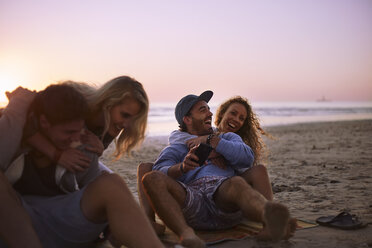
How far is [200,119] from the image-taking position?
4145mm

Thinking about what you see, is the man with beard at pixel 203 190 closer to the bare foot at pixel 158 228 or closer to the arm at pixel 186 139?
the arm at pixel 186 139

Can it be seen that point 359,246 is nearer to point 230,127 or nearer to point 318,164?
point 230,127

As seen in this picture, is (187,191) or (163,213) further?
(187,191)

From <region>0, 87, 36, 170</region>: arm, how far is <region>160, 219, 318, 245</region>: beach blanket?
1.65 meters

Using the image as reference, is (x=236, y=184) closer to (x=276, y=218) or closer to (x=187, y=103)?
(x=276, y=218)

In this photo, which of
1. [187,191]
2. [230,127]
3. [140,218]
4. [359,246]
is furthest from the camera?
[230,127]

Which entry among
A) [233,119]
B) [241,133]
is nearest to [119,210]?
[233,119]

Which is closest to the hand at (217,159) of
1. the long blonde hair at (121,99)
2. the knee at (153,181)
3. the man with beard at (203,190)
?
the man with beard at (203,190)

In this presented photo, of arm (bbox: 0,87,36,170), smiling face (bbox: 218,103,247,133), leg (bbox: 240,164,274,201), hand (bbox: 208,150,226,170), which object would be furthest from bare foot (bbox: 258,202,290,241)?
smiling face (bbox: 218,103,247,133)

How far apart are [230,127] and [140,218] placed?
2.48m

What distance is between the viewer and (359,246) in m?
3.03

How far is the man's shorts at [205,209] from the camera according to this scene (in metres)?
3.35

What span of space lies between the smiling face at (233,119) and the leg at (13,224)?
2811 mm

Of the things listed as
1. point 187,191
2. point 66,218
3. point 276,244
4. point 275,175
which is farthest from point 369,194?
point 66,218
